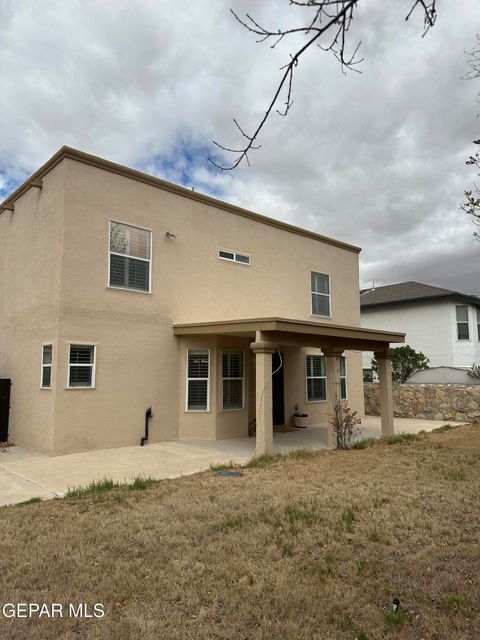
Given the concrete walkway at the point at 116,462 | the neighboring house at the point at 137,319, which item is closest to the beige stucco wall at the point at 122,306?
the neighboring house at the point at 137,319

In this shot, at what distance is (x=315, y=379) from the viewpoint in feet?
51.4

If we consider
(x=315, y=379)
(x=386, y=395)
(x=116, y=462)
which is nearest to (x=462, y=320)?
(x=315, y=379)

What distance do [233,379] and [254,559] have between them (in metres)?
8.30

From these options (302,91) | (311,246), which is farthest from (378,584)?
(311,246)

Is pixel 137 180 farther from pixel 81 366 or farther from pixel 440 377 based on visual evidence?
pixel 440 377

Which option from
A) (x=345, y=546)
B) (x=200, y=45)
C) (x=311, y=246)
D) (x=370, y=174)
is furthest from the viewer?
(x=311, y=246)

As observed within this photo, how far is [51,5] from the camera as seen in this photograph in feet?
13.8

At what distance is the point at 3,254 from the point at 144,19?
1141 centimetres

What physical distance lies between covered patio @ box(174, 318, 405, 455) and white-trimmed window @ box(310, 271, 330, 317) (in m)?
3.74

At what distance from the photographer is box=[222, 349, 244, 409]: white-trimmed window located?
490 inches

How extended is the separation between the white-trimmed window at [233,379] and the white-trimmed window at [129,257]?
114 inches

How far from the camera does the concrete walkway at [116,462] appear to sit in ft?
24.4

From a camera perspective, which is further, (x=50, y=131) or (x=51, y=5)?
(x=50, y=131)

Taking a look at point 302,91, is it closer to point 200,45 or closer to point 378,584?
point 200,45
